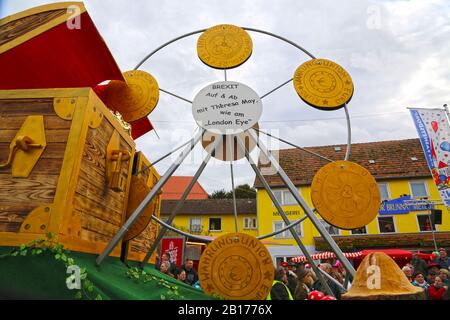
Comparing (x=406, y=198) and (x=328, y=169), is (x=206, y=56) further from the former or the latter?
(x=406, y=198)

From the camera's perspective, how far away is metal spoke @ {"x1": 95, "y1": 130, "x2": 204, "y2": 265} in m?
2.33

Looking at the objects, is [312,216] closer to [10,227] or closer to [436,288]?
[10,227]

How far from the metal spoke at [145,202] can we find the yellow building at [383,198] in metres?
14.5

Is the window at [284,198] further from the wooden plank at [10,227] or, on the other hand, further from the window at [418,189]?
the wooden plank at [10,227]

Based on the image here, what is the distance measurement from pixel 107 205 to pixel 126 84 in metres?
1.74

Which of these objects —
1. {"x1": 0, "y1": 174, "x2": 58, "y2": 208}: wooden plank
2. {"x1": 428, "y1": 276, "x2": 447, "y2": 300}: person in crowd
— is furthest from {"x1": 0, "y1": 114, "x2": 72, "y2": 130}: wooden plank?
{"x1": 428, "y1": 276, "x2": 447, "y2": 300}: person in crowd

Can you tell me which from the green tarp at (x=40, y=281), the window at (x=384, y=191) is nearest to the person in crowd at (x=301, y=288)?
the green tarp at (x=40, y=281)

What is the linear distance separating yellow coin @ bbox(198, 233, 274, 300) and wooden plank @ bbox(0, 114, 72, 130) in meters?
1.63

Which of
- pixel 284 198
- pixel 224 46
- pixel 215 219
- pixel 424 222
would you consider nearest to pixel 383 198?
pixel 424 222

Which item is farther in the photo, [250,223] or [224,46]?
[250,223]

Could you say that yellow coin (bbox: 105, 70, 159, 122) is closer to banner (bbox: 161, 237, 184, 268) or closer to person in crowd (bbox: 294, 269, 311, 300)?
person in crowd (bbox: 294, 269, 311, 300)

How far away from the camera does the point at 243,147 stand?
306 cm

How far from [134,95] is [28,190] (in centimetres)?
208

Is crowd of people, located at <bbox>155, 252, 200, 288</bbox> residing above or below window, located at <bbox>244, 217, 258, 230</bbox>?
below
